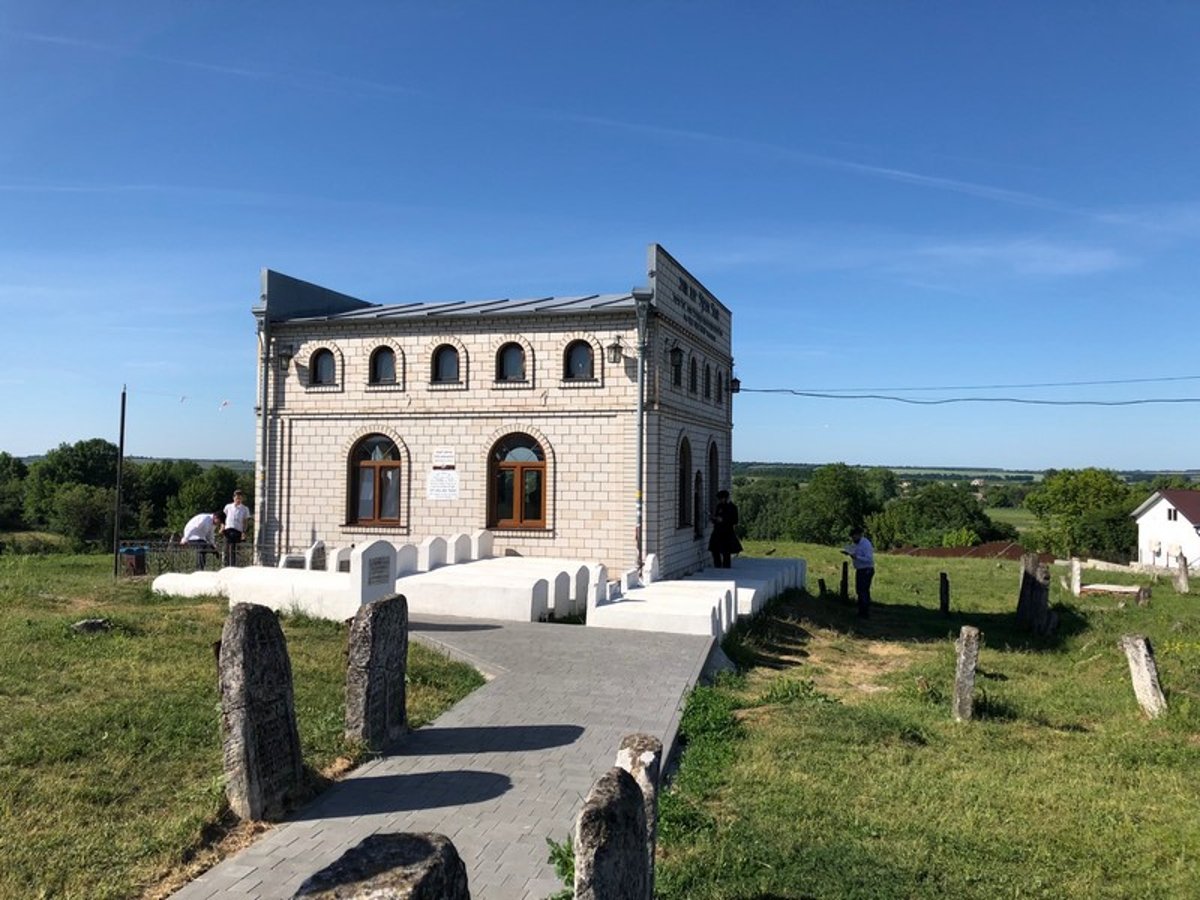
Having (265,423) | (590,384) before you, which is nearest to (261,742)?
(590,384)

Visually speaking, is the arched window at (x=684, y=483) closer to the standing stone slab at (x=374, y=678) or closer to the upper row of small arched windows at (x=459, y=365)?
the upper row of small arched windows at (x=459, y=365)

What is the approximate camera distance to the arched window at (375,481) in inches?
759

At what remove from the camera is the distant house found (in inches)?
Answer: 2255

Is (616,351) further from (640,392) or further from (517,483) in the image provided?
(517,483)

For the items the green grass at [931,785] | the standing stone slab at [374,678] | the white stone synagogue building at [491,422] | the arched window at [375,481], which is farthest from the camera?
the arched window at [375,481]

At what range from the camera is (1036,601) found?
18109 millimetres

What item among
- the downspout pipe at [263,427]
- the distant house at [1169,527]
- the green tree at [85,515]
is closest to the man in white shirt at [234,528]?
the downspout pipe at [263,427]

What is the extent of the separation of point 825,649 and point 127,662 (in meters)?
10.8

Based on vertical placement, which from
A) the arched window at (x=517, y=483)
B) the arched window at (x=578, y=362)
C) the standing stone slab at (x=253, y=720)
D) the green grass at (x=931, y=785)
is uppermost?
the arched window at (x=578, y=362)

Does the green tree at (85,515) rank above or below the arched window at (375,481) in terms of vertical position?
below

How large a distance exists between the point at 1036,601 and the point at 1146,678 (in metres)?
8.54

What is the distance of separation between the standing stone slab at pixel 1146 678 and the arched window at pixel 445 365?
529 inches

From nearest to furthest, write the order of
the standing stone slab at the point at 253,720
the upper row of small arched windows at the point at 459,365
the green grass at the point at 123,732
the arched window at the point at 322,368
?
the green grass at the point at 123,732
the standing stone slab at the point at 253,720
the upper row of small arched windows at the point at 459,365
the arched window at the point at 322,368

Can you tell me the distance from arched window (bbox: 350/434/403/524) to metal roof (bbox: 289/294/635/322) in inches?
111
